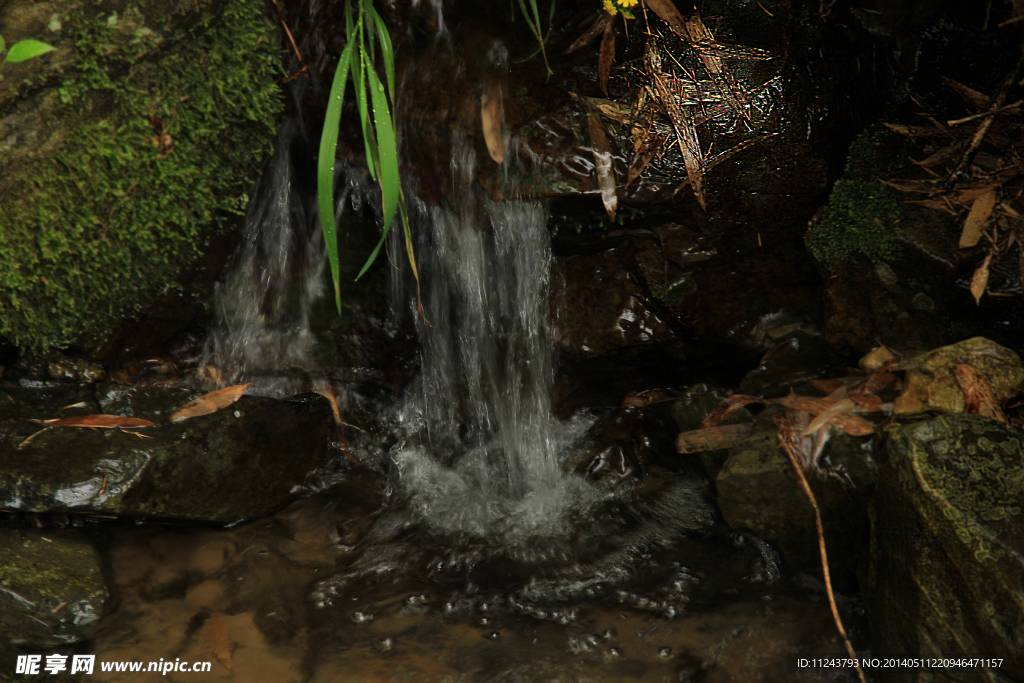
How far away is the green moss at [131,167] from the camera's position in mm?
2410

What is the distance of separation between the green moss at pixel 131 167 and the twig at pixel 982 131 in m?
2.75

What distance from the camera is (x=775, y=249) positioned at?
2783mm

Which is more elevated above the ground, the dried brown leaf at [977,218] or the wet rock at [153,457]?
the dried brown leaf at [977,218]

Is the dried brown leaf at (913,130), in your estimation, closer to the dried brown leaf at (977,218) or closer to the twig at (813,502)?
the dried brown leaf at (977,218)

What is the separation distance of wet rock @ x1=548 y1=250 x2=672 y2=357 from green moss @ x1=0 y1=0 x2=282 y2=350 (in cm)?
151

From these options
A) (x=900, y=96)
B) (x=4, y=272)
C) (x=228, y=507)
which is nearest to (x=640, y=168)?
(x=900, y=96)

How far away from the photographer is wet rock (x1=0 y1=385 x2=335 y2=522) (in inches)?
92.6

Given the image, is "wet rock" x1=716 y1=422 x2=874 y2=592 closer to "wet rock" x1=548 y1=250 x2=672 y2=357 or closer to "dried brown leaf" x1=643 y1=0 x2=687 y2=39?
Result: "wet rock" x1=548 y1=250 x2=672 y2=357

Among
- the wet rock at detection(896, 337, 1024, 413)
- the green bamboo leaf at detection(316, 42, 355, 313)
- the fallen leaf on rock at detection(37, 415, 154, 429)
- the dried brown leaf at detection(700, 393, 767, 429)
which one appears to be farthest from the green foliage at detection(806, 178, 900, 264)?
the fallen leaf on rock at detection(37, 415, 154, 429)

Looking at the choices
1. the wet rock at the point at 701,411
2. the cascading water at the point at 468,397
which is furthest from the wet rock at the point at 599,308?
the wet rock at the point at 701,411

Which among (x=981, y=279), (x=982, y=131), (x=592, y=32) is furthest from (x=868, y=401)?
(x=592, y=32)

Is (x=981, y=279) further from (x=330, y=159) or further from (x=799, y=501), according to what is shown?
(x=330, y=159)

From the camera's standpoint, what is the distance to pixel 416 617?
7.64ft

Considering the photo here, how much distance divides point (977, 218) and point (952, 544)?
1.27 metres
